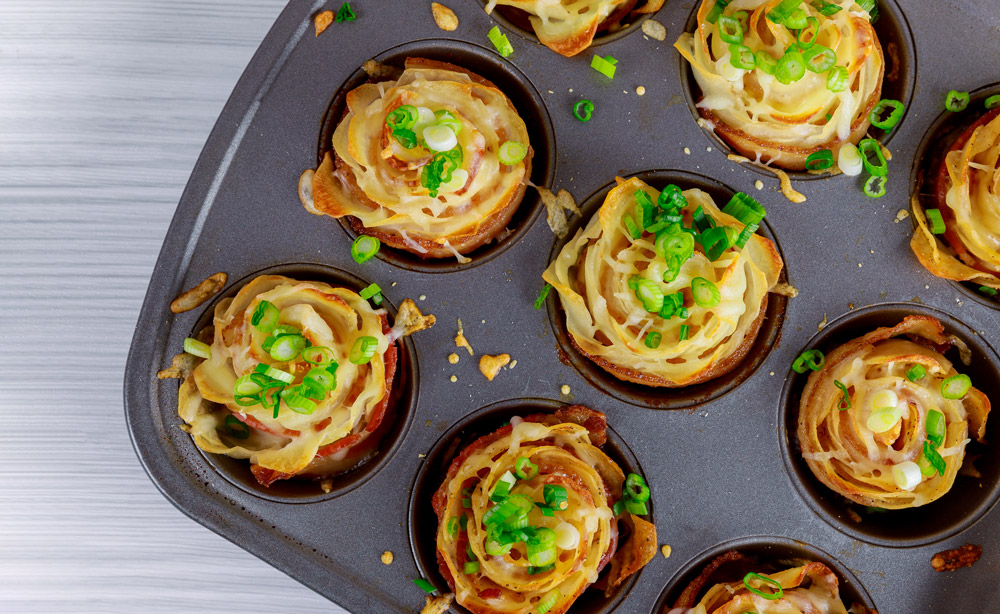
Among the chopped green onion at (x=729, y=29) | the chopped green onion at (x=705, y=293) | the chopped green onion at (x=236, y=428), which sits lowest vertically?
the chopped green onion at (x=236, y=428)

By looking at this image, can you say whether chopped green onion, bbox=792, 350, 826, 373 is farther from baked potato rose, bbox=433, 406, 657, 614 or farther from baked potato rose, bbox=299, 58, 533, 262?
baked potato rose, bbox=299, 58, 533, 262

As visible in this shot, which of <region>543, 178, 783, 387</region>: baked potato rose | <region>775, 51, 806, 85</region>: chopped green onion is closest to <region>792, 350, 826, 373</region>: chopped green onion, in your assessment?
<region>543, 178, 783, 387</region>: baked potato rose

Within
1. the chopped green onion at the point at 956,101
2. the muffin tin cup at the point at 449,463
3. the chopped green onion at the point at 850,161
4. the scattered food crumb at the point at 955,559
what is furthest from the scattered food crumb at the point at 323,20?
the scattered food crumb at the point at 955,559

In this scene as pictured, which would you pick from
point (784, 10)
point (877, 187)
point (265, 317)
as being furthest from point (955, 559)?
point (265, 317)

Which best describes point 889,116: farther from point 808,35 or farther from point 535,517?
point 535,517

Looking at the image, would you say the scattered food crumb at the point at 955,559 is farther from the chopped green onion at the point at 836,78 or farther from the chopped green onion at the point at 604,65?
the chopped green onion at the point at 604,65
